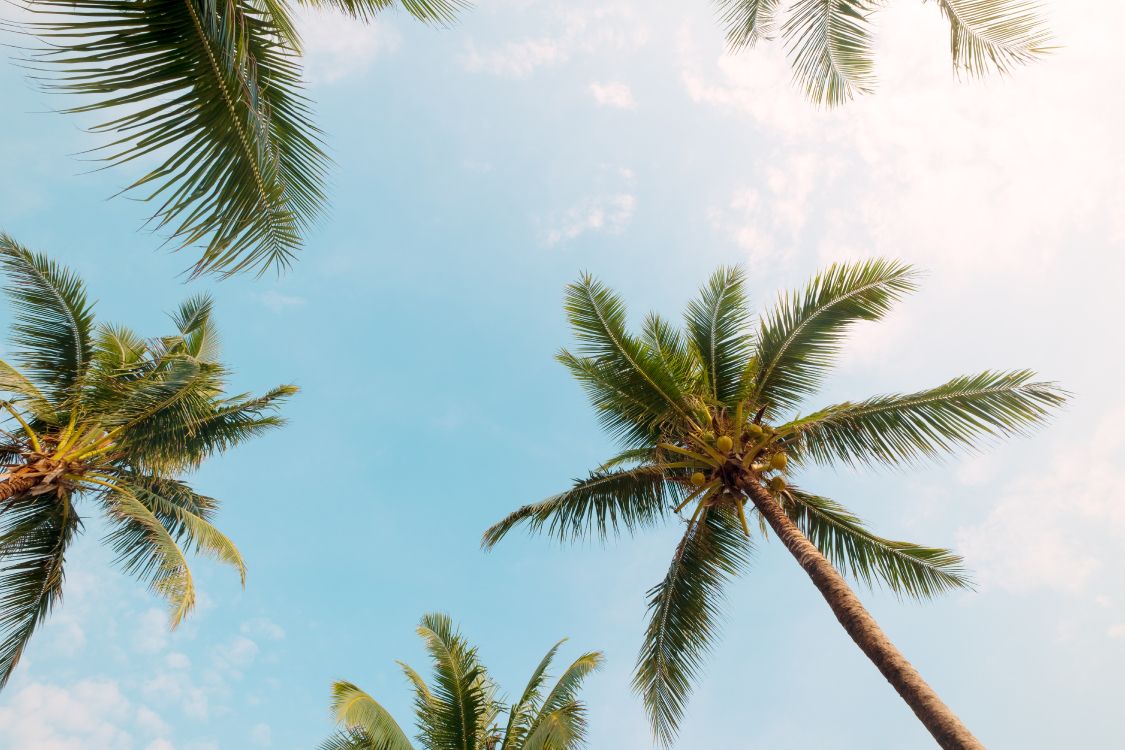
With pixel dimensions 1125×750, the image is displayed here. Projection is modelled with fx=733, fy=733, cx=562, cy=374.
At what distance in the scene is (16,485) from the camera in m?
9.77

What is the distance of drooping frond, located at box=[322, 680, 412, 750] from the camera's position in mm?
9320

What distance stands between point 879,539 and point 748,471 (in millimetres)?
1990

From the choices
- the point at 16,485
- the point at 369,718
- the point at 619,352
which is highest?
the point at 619,352

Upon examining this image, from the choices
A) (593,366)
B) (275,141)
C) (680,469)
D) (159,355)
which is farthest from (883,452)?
(159,355)

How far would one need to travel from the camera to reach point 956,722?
234 inches

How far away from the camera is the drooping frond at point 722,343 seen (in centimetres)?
1071

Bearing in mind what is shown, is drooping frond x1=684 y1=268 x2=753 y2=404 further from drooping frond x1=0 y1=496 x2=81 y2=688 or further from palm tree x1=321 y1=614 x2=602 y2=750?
drooping frond x1=0 y1=496 x2=81 y2=688

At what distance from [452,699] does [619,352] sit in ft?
17.8

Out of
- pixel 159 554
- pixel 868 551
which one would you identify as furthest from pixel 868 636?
pixel 159 554

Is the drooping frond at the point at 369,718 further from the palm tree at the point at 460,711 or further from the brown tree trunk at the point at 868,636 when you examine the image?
the brown tree trunk at the point at 868,636

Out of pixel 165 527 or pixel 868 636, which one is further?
pixel 165 527

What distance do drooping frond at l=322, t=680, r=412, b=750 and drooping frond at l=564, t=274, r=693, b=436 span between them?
5444 millimetres

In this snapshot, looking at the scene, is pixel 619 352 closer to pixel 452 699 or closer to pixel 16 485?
pixel 452 699

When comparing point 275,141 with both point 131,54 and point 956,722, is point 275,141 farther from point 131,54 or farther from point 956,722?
point 956,722
